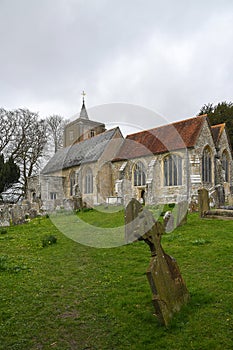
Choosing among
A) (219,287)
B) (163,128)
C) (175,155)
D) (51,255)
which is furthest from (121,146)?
(219,287)

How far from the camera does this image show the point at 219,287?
5.12 metres

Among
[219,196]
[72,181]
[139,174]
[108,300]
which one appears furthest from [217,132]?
[108,300]

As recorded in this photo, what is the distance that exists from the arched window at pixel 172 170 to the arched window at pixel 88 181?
756 centimetres

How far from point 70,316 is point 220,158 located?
72.0ft

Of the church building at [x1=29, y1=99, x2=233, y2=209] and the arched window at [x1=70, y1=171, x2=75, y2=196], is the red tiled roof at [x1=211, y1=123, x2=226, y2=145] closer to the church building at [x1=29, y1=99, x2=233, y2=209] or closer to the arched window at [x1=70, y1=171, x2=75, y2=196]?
the church building at [x1=29, y1=99, x2=233, y2=209]

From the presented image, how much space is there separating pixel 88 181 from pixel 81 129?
15.1 m

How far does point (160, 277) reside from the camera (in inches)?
169

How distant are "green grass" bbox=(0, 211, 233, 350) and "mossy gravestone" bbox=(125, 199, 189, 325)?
6.2 inches

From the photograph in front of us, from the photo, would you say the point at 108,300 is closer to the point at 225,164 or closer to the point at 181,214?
the point at 181,214

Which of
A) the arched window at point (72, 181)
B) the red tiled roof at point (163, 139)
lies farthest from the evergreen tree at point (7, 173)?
the red tiled roof at point (163, 139)

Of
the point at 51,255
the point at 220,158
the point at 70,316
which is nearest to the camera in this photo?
the point at 70,316

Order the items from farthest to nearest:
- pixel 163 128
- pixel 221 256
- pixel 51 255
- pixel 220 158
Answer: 1. pixel 163 128
2. pixel 220 158
3. pixel 51 255
4. pixel 221 256

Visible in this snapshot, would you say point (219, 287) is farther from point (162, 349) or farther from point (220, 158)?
point (220, 158)

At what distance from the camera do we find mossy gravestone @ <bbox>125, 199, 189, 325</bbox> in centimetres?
414
